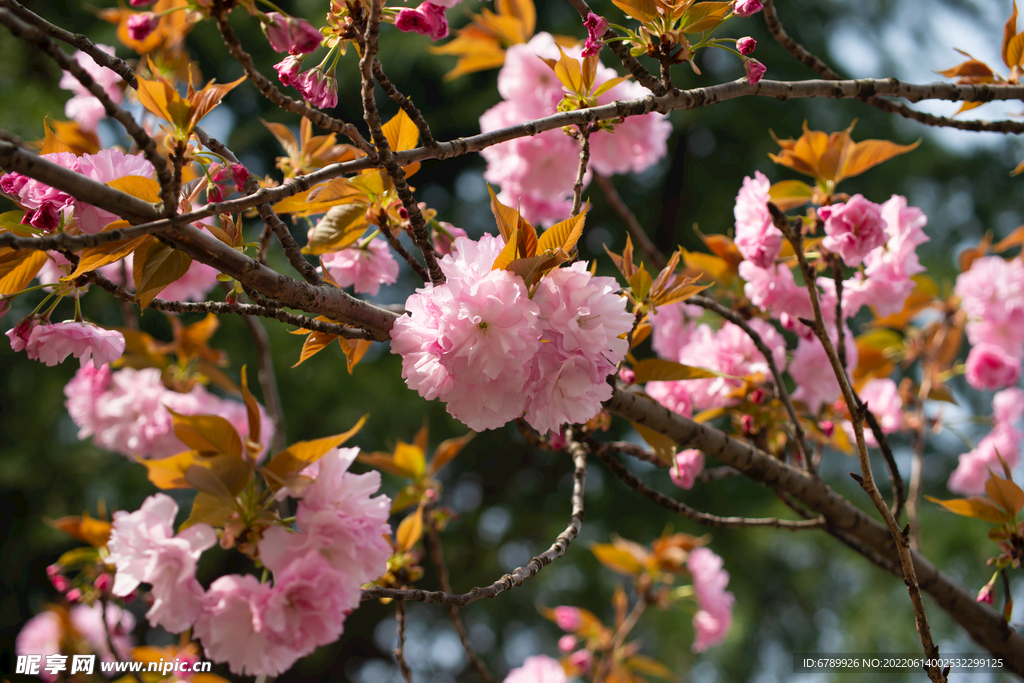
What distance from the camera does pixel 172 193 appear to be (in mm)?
470

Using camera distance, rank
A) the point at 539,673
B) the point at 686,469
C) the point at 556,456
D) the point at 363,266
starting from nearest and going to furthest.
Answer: the point at 363,266 → the point at 686,469 → the point at 539,673 → the point at 556,456

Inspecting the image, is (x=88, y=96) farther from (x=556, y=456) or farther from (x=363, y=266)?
(x=556, y=456)

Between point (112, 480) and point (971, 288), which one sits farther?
point (112, 480)

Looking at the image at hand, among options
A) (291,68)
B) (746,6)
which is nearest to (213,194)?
(291,68)

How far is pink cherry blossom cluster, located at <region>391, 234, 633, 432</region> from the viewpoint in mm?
494

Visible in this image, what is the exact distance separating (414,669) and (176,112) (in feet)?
11.3

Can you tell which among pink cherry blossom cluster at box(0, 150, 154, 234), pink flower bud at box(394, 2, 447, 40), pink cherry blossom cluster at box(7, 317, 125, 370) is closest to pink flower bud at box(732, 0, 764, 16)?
pink flower bud at box(394, 2, 447, 40)

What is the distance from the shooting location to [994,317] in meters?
1.49

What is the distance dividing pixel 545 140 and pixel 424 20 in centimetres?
62

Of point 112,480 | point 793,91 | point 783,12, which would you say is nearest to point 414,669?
point 112,480

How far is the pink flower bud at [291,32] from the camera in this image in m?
0.51

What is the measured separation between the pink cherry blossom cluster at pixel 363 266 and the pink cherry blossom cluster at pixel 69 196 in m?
0.24

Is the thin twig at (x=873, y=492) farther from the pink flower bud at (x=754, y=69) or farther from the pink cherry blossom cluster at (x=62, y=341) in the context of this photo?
the pink cherry blossom cluster at (x=62, y=341)

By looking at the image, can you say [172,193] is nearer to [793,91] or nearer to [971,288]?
[793,91]
